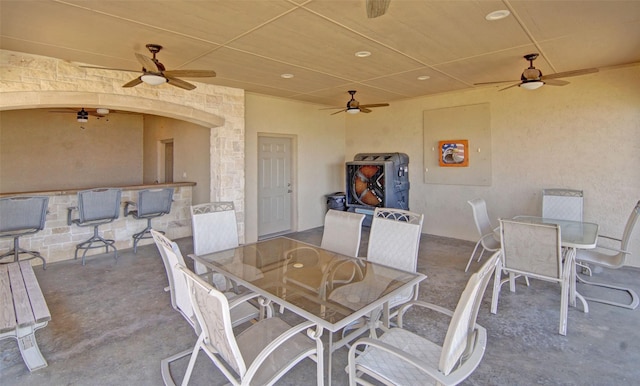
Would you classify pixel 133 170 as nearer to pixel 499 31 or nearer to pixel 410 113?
Result: pixel 410 113

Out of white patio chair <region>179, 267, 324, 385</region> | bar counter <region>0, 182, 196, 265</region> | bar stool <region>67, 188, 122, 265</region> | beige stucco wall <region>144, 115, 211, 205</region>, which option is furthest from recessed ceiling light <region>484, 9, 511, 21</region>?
bar counter <region>0, 182, 196, 265</region>

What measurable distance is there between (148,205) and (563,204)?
596 centimetres

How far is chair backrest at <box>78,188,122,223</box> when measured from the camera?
4.25 m

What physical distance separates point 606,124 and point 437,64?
8.40ft

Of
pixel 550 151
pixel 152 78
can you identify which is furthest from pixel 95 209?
pixel 550 151

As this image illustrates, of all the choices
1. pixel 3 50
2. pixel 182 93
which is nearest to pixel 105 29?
pixel 3 50

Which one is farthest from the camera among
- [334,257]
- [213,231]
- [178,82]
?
[178,82]

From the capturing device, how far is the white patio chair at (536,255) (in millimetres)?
2680

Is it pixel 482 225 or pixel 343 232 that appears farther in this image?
pixel 482 225

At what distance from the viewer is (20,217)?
12.5 ft

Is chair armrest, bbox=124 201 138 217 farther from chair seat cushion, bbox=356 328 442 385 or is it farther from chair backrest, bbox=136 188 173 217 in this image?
chair seat cushion, bbox=356 328 442 385

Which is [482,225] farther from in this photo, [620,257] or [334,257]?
[334,257]

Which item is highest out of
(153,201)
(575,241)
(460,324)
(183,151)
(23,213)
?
(183,151)

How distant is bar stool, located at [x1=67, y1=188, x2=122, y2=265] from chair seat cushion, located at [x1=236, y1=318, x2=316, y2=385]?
3.57 m
